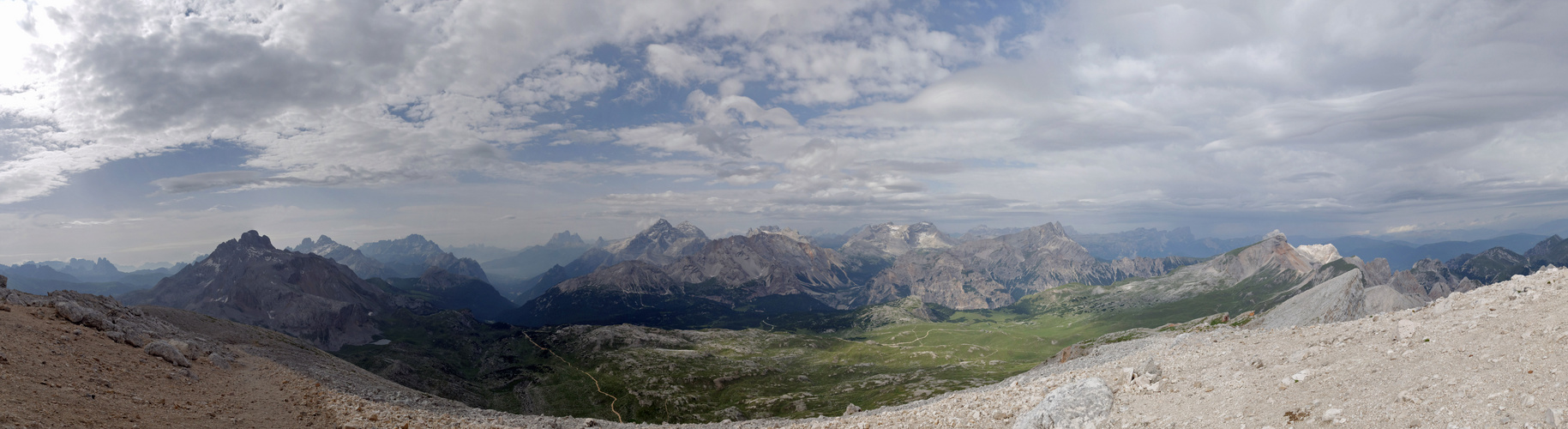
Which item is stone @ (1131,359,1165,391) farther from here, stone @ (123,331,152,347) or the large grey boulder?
the large grey boulder

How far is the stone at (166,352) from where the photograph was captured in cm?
4253

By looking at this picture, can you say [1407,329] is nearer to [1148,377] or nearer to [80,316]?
[1148,377]

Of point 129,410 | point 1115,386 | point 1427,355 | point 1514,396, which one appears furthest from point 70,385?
point 1427,355

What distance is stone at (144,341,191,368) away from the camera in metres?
42.5

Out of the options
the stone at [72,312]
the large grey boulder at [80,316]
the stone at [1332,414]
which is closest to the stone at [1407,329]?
the stone at [1332,414]

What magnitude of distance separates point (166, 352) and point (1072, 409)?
210 ft

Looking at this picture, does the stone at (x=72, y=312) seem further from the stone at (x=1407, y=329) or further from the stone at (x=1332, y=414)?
the stone at (x=1407, y=329)

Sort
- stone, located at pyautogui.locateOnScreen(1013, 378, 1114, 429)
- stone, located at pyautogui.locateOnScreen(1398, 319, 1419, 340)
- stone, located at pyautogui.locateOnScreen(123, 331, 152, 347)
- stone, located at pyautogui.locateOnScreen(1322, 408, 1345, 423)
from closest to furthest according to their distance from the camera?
stone, located at pyautogui.locateOnScreen(1322, 408, 1345, 423) → stone, located at pyautogui.locateOnScreen(1013, 378, 1114, 429) → stone, located at pyautogui.locateOnScreen(1398, 319, 1419, 340) → stone, located at pyautogui.locateOnScreen(123, 331, 152, 347)

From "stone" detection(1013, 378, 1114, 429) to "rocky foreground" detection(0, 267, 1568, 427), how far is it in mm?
73

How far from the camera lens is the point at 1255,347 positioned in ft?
96.7

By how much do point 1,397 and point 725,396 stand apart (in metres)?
174

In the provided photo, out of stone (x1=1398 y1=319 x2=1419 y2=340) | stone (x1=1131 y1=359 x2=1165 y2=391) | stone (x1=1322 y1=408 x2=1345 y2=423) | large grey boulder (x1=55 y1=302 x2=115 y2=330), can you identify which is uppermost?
large grey boulder (x1=55 y1=302 x2=115 y2=330)

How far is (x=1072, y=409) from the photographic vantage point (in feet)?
81.0

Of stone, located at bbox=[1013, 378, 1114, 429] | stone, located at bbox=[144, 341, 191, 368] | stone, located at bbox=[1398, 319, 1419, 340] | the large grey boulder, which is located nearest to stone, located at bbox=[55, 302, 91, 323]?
the large grey boulder
